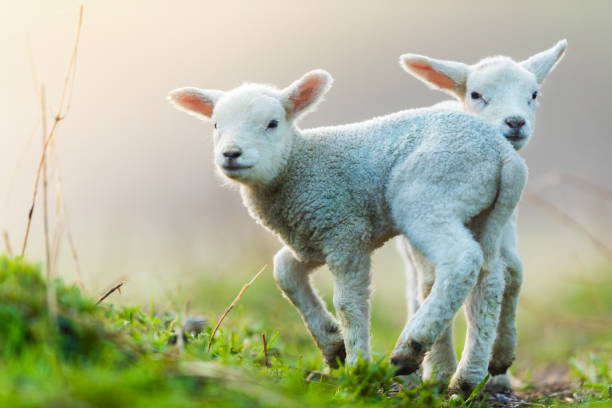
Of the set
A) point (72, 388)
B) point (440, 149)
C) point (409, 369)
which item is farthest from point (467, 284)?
point (72, 388)

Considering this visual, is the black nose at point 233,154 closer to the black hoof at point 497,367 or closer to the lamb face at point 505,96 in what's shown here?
the lamb face at point 505,96

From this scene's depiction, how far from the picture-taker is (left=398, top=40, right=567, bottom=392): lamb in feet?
17.6

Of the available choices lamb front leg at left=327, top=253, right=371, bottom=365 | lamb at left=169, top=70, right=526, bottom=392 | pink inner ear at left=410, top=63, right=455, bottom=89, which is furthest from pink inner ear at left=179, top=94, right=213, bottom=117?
pink inner ear at left=410, top=63, right=455, bottom=89

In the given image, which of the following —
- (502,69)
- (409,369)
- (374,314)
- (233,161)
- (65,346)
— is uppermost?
(502,69)

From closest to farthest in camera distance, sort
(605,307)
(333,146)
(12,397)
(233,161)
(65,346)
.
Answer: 1. (12,397)
2. (65,346)
3. (233,161)
4. (333,146)
5. (605,307)

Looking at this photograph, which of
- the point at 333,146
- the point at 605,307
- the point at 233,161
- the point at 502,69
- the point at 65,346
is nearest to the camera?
the point at 65,346

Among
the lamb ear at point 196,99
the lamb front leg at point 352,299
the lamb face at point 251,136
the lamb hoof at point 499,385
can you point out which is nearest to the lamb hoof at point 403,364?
the lamb front leg at point 352,299

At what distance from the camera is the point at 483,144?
479cm

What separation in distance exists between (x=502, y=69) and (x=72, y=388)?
171 inches

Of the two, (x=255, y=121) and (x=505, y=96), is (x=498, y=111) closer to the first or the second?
(x=505, y=96)

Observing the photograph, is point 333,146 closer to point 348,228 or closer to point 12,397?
point 348,228

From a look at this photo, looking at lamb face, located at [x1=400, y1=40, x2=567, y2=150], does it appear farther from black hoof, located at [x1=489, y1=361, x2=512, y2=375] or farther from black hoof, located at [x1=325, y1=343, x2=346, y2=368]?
black hoof, located at [x1=325, y1=343, x2=346, y2=368]

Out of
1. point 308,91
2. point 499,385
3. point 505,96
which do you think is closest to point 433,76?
point 505,96

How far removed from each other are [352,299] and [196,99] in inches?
78.4
